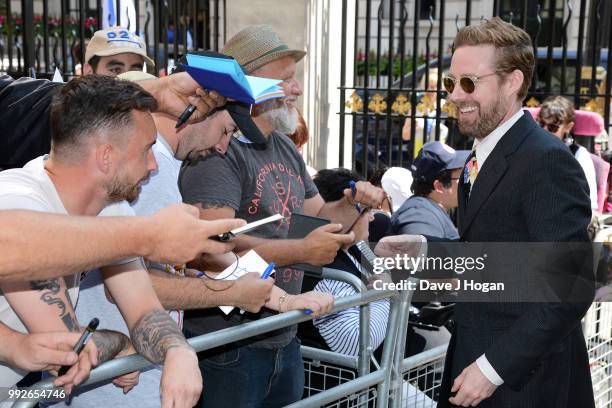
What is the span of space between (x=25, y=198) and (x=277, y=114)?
5.17 feet

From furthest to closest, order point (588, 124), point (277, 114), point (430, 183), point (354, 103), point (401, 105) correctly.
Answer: point (354, 103) < point (401, 105) < point (588, 124) < point (430, 183) < point (277, 114)

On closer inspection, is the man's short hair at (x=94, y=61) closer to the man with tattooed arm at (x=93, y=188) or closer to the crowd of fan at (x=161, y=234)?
the crowd of fan at (x=161, y=234)

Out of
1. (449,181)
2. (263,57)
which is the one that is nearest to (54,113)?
(263,57)

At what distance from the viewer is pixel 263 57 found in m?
3.66

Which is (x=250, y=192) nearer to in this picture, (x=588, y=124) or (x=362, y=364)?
(x=362, y=364)

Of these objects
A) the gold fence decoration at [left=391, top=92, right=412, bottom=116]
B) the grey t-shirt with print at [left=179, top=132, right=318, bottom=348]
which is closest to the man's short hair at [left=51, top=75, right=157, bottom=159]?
the grey t-shirt with print at [left=179, top=132, right=318, bottom=348]

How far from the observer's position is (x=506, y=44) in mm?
3127

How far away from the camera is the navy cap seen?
17.8 feet

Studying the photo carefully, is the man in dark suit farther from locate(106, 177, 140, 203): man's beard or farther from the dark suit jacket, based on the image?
locate(106, 177, 140, 203): man's beard

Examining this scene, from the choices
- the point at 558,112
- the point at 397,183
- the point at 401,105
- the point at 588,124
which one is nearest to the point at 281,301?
the point at 397,183

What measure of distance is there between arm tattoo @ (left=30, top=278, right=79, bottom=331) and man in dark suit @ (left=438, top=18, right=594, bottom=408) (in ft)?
4.70

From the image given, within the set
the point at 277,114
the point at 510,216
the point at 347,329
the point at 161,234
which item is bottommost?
the point at 347,329

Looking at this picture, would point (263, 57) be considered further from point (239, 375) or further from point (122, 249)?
point (122, 249)

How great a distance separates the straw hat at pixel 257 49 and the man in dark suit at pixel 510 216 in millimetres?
852
